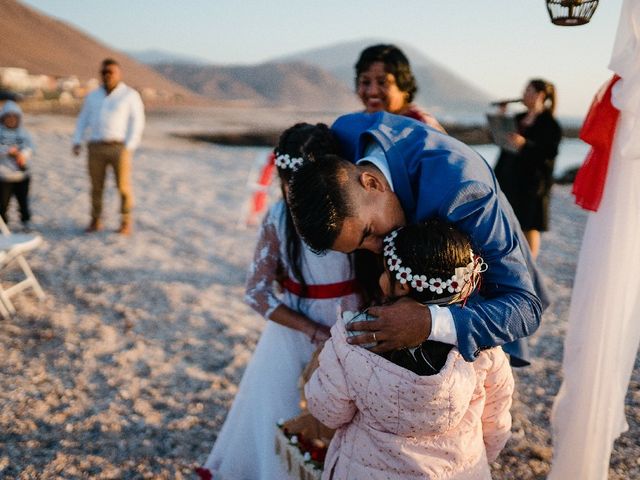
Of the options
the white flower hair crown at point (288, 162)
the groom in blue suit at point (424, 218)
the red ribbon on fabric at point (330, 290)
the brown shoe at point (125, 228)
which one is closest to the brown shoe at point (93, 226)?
the brown shoe at point (125, 228)

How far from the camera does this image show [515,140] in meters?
5.14

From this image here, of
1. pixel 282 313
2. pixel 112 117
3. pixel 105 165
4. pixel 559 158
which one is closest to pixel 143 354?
pixel 282 313

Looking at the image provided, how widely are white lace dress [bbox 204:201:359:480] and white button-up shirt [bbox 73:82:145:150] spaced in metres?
5.26

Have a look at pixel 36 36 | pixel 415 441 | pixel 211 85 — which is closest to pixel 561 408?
pixel 415 441

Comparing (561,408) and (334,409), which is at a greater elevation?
(334,409)

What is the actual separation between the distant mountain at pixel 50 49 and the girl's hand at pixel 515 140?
2666 inches

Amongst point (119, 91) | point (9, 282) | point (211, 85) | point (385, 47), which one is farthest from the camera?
point (211, 85)

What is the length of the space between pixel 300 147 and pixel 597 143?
1227 mm

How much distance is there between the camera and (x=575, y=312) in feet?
7.84

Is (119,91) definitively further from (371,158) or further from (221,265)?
(371,158)

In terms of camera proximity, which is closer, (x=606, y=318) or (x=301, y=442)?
(x=301, y=442)

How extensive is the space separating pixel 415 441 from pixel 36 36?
95.7m

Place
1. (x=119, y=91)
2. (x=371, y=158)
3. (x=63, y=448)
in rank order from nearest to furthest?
1. (x=371, y=158)
2. (x=63, y=448)
3. (x=119, y=91)

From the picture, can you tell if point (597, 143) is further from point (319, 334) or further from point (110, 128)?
point (110, 128)
